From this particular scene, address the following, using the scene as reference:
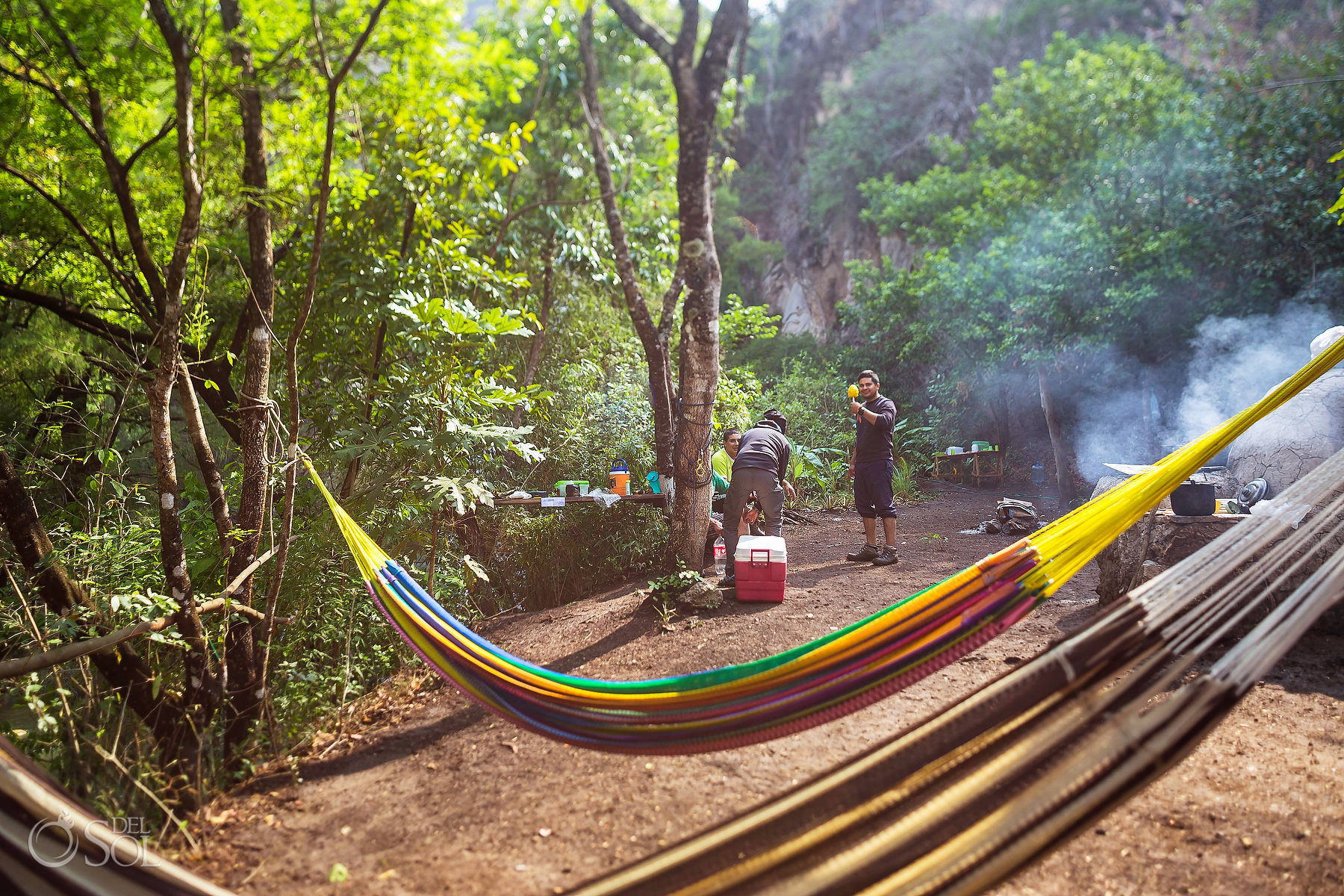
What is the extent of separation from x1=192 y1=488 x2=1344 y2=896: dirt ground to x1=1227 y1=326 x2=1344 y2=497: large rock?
1.21 meters

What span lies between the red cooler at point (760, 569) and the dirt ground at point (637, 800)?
0.51 meters

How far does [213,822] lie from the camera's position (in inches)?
75.6

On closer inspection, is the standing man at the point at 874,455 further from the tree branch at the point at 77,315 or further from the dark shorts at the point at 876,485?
the tree branch at the point at 77,315

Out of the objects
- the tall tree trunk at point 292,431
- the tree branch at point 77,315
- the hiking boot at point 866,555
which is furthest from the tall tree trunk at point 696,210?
the tree branch at point 77,315

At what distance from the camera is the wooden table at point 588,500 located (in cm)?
404

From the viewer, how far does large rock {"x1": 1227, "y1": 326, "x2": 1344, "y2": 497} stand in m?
3.69

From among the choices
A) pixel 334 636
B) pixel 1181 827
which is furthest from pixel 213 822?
pixel 1181 827

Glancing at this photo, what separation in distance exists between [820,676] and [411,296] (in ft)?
7.58

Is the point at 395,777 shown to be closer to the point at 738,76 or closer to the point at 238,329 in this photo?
the point at 238,329

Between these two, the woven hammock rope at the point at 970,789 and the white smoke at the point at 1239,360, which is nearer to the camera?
the woven hammock rope at the point at 970,789

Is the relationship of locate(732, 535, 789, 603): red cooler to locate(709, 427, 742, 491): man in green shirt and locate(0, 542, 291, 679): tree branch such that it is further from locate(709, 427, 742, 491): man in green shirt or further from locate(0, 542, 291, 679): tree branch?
locate(0, 542, 291, 679): tree branch

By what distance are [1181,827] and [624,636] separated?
7.01 ft

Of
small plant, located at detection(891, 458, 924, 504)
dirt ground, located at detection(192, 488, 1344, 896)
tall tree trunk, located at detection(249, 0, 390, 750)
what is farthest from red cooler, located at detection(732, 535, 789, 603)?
small plant, located at detection(891, 458, 924, 504)

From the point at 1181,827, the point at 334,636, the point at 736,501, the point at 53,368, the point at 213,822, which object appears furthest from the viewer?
the point at 53,368
